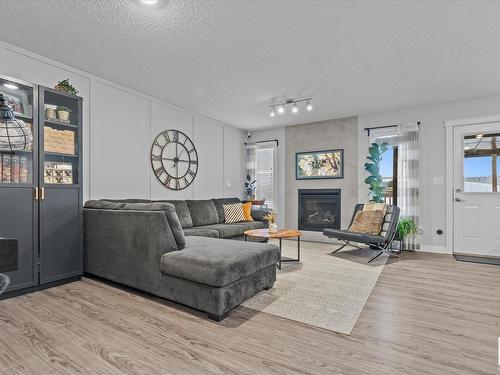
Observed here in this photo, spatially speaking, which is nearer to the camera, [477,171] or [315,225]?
[477,171]

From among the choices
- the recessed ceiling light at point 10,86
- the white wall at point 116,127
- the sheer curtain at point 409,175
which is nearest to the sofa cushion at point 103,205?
the white wall at point 116,127

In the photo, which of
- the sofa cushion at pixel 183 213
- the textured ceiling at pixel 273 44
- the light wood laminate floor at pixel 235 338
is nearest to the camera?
the light wood laminate floor at pixel 235 338

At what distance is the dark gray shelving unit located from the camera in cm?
265

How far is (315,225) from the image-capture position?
6.02m

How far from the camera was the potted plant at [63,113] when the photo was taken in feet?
10.1

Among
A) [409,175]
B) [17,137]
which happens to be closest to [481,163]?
[409,175]

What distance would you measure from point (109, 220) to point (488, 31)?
4.25m

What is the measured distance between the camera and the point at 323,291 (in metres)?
2.84

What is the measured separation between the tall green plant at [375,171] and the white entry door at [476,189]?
1.14 meters

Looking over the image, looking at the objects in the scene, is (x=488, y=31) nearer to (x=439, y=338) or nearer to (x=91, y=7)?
(x=439, y=338)

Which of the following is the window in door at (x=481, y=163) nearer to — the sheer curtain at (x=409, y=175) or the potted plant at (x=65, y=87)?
the sheer curtain at (x=409, y=175)

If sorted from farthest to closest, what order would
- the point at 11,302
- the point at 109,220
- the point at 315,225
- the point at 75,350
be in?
the point at 315,225 → the point at 109,220 → the point at 11,302 → the point at 75,350

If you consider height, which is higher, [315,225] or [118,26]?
[118,26]

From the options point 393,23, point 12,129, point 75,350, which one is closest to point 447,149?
point 393,23
